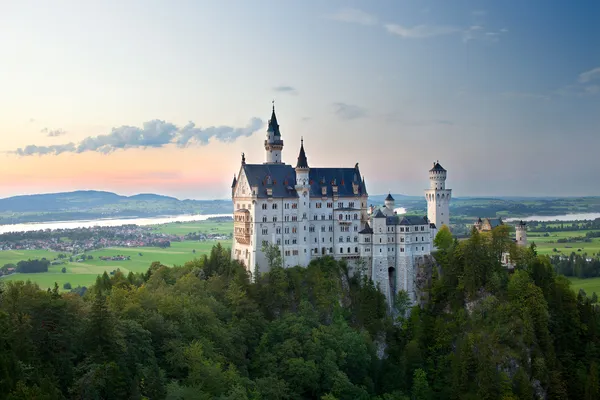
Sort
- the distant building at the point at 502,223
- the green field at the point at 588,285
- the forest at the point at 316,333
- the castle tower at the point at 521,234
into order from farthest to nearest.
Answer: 1. the green field at the point at 588,285
2. the castle tower at the point at 521,234
3. the distant building at the point at 502,223
4. the forest at the point at 316,333

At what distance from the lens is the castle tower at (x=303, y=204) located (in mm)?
94688

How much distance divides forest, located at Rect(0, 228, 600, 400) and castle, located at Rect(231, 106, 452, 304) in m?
2.61

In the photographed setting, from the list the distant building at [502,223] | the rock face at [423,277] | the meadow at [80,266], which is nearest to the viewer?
the rock face at [423,277]

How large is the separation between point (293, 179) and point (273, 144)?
7.98 m

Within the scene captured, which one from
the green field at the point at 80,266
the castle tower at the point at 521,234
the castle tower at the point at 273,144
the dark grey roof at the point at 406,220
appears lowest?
the green field at the point at 80,266

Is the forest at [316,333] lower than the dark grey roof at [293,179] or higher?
lower

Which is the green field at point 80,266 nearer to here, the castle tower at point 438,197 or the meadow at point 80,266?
the meadow at point 80,266

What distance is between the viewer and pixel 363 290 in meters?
93.7

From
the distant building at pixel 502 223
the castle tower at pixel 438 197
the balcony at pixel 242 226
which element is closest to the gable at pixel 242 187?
the balcony at pixel 242 226

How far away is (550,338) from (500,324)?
25.4 feet

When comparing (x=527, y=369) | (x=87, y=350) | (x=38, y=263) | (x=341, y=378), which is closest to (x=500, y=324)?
(x=527, y=369)

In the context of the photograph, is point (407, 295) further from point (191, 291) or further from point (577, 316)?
point (191, 291)

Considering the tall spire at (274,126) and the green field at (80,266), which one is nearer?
the tall spire at (274,126)

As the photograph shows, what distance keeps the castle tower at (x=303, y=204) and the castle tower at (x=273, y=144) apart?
642 cm
